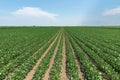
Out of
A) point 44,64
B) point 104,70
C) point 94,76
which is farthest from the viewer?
point 44,64

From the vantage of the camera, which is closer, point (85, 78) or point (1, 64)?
point (85, 78)

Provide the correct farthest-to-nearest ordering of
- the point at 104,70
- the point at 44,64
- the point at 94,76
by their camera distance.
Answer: the point at 44,64
the point at 104,70
the point at 94,76

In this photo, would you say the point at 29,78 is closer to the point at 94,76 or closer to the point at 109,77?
the point at 94,76

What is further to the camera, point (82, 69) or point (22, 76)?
point (82, 69)

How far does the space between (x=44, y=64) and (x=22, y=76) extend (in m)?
3.44

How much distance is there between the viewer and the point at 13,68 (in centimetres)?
1402

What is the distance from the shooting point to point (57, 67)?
46.0 ft

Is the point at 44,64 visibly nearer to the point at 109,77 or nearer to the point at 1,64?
the point at 1,64

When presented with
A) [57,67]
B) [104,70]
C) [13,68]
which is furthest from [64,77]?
[13,68]

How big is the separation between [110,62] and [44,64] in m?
5.65

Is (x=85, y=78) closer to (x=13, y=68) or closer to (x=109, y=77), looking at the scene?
(x=109, y=77)

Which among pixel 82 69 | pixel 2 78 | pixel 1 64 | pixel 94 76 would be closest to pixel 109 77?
pixel 94 76

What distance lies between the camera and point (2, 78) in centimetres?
1160

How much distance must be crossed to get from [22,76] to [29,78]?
53 centimetres
